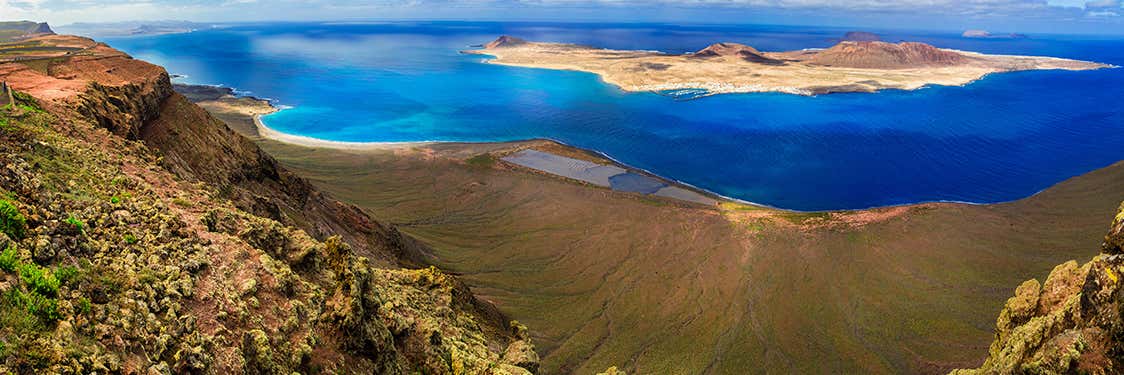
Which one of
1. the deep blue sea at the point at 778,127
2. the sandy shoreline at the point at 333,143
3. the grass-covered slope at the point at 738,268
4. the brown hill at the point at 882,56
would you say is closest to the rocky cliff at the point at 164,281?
the grass-covered slope at the point at 738,268

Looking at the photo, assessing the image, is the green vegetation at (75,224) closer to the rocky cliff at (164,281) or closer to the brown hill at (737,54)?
the rocky cliff at (164,281)

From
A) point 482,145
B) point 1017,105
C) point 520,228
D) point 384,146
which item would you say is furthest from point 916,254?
point 1017,105

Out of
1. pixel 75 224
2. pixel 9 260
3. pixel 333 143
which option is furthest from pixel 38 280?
pixel 333 143

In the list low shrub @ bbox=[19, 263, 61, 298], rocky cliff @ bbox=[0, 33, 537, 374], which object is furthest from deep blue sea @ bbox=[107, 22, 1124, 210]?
low shrub @ bbox=[19, 263, 61, 298]

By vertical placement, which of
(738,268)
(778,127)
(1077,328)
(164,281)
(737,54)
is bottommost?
(738,268)

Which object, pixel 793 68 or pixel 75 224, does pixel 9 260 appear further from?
pixel 793 68

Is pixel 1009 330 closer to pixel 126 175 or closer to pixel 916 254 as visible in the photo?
pixel 916 254
